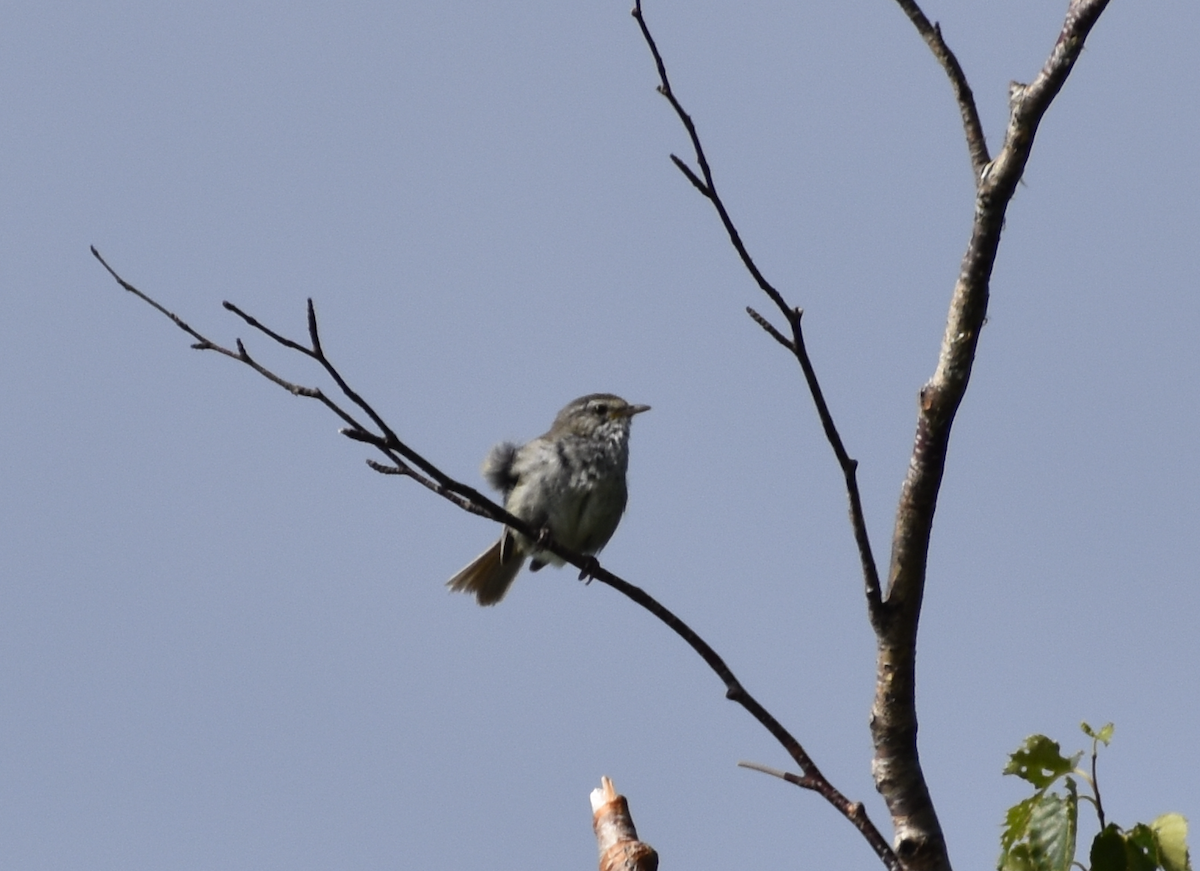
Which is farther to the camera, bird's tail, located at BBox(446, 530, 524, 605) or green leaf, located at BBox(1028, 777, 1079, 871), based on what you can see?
bird's tail, located at BBox(446, 530, 524, 605)

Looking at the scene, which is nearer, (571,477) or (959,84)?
(959,84)

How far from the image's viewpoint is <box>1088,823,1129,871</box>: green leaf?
2.98m

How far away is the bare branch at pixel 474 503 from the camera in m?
3.02

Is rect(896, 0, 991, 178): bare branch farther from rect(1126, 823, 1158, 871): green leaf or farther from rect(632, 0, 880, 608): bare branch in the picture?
rect(1126, 823, 1158, 871): green leaf

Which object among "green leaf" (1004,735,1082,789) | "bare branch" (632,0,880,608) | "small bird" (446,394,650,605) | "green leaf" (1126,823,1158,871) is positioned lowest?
"green leaf" (1126,823,1158,871)

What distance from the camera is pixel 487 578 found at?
9.80m

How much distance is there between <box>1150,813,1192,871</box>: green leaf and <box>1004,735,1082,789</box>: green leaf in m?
0.24

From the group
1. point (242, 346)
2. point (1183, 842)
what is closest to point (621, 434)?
point (242, 346)

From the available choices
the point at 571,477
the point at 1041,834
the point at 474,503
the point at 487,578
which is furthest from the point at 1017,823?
the point at 487,578

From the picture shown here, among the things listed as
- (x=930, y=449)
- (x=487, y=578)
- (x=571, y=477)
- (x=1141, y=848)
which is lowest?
(x=1141, y=848)

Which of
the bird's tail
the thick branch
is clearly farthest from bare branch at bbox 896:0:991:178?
the bird's tail

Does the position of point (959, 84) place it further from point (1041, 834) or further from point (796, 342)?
point (1041, 834)

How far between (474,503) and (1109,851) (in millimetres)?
1729

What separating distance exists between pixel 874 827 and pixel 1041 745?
0.57 meters
